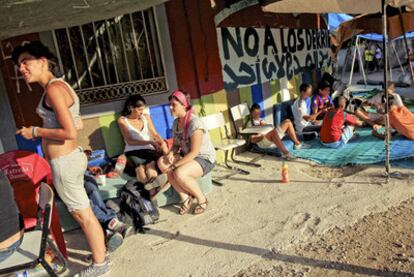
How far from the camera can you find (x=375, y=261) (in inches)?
112

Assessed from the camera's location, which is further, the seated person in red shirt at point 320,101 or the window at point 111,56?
the seated person in red shirt at point 320,101

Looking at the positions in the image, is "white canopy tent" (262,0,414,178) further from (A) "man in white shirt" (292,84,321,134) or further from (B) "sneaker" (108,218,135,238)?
(B) "sneaker" (108,218,135,238)

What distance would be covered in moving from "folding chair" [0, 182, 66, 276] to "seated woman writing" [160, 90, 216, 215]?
1589 mm

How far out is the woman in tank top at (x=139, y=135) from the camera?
4.47 meters

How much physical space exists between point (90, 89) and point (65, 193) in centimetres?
247

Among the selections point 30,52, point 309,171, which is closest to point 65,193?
point 30,52

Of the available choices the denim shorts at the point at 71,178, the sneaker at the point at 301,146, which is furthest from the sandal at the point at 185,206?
the sneaker at the point at 301,146

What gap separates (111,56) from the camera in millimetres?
5004

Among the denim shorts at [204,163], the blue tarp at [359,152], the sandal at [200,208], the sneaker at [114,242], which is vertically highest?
the denim shorts at [204,163]

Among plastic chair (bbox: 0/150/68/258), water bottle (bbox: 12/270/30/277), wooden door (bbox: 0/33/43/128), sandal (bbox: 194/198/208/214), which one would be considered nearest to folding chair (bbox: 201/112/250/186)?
sandal (bbox: 194/198/208/214)

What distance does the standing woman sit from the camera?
2.61 m

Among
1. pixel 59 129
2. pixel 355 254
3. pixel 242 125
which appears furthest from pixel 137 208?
pixel 242 125

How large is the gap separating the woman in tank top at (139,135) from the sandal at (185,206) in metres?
0.61

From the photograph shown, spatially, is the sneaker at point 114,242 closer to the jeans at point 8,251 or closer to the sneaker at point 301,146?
the jeans at point 8,251
